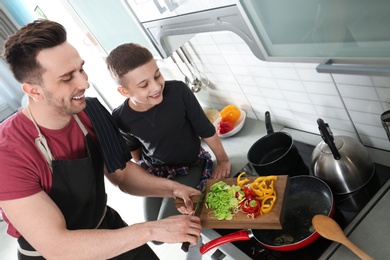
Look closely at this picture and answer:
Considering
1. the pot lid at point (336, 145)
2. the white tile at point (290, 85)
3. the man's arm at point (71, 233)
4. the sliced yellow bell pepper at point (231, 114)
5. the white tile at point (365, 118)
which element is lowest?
the sliced yellow bell pepper at point (231, 114)

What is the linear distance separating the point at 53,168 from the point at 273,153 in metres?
0.80

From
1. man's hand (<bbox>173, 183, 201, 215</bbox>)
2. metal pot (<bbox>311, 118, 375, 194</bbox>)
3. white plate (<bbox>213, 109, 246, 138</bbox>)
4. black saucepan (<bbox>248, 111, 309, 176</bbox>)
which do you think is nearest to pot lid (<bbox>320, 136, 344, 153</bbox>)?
metal pot (<bbox>311, 118, 375, 194</bbox>)

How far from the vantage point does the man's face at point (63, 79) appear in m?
0.85

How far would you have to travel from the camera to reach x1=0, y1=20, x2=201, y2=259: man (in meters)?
0.80

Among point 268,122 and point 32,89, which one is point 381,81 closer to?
point 268,122

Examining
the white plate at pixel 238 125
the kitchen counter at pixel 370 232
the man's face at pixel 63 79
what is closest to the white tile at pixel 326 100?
the kitchen counter at pixel 370 232

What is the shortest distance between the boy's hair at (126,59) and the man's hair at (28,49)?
300 mm

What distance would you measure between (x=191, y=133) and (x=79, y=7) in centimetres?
85

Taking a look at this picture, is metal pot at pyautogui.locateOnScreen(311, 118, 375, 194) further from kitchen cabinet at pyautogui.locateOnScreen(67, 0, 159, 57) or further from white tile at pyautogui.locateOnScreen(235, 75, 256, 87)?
kitchen cabinet at pyautogui.locateOnScreen(67, 0, 159, 57)

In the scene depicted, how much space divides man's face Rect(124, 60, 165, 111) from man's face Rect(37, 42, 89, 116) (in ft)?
0.83

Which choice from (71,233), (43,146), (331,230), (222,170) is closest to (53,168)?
(43,146)

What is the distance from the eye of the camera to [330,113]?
1.16 m

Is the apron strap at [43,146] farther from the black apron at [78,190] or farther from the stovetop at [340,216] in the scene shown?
the stovetop at [340,216]

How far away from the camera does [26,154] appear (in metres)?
0.85
